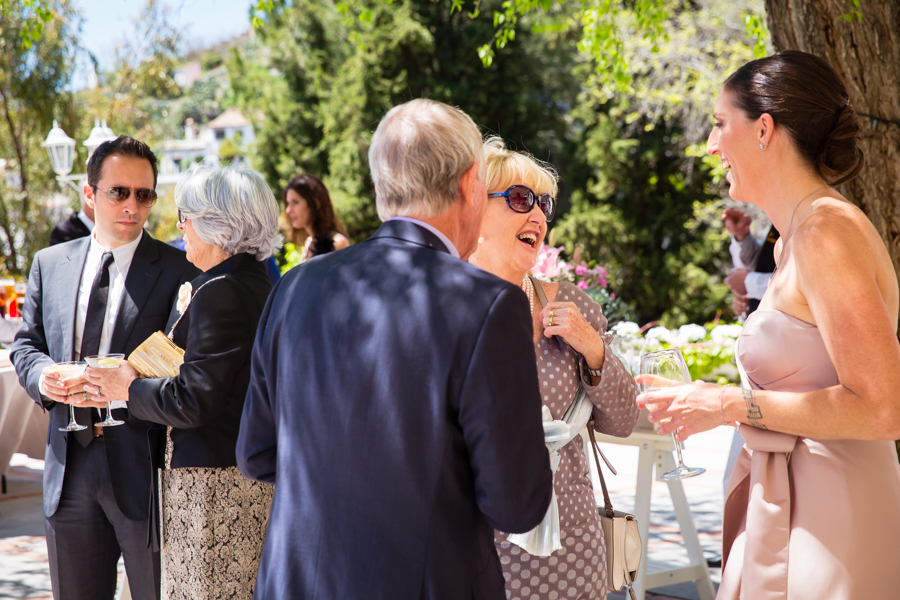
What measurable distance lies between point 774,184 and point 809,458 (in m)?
0.62

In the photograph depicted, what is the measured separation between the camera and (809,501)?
1.68 metres

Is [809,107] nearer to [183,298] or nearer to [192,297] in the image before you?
[192,297]

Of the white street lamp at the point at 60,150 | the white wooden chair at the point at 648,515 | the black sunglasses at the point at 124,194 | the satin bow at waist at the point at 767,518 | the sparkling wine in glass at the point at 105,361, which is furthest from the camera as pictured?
the white street lamp at the point at 60,150

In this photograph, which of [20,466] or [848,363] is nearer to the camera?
[848,363]

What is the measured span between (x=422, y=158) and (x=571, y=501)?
108 centimetres

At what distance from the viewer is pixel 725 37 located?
13039 mm

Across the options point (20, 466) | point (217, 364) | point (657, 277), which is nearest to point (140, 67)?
point (657, 277)

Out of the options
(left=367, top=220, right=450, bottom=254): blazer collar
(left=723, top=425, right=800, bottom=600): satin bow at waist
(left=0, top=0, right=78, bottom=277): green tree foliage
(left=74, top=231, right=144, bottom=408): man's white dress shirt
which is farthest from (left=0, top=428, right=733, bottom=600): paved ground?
(left=0, top=0, right=78, bottom=277): green tree foliage

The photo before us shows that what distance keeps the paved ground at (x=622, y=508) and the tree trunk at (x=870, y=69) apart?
2107 millimetres

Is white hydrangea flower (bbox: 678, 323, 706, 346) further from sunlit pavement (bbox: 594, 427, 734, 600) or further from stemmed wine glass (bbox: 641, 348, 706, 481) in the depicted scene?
stemmed wine glass (bbox: 641, 348, 706, 481)

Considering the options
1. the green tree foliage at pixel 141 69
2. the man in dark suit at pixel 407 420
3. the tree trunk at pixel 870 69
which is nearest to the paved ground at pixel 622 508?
the tree trunk at pixel 870 69

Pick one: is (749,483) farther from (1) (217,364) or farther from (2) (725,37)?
(2) (725,37)

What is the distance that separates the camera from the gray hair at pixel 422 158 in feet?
4.74

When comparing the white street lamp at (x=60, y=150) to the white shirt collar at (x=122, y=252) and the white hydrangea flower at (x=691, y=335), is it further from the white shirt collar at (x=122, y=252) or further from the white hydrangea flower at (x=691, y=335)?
the white shirt collar at (x=122, y=252)
